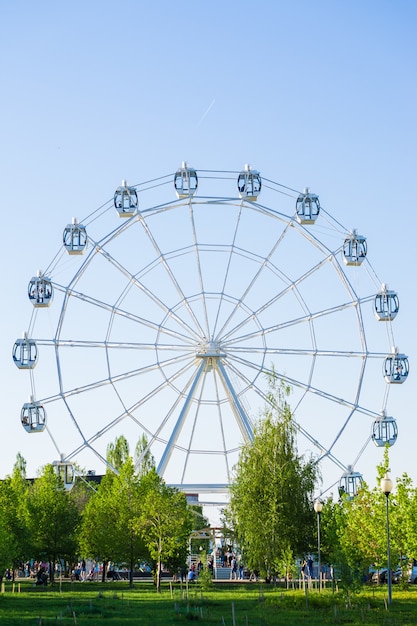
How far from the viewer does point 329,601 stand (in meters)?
36.7

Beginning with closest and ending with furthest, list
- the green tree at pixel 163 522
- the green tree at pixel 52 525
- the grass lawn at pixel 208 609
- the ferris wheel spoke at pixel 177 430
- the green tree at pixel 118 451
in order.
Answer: the grass lawn at pixel 208 609 < the ferris wheel spoke at pixel 177 430 < the green tree at pixel 163 522 < the green tree at pixel 52 525 < the green tree at pixel 118 451

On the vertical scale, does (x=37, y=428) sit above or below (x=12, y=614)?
above

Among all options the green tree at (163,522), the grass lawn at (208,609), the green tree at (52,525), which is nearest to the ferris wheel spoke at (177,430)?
the green tree at (163,522)

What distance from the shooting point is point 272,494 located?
1971 inches

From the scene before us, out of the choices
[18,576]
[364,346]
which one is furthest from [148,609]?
[18,576]

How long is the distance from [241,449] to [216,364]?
14.4ft

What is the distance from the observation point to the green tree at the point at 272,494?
162 ft

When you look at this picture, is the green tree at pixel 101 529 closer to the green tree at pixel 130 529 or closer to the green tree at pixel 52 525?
the green tree at pixel 130 529

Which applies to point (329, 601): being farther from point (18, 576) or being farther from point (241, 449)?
point (18, 576)

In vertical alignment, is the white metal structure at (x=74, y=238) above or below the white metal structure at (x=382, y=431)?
above

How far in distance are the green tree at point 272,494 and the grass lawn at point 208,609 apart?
400 centimetres

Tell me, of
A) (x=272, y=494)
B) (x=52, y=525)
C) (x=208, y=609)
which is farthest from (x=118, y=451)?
(x=208, y=609)

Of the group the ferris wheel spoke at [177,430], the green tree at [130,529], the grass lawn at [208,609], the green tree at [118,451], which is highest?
the green tree at [118,451]

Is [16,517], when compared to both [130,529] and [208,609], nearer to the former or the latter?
[130,529]
